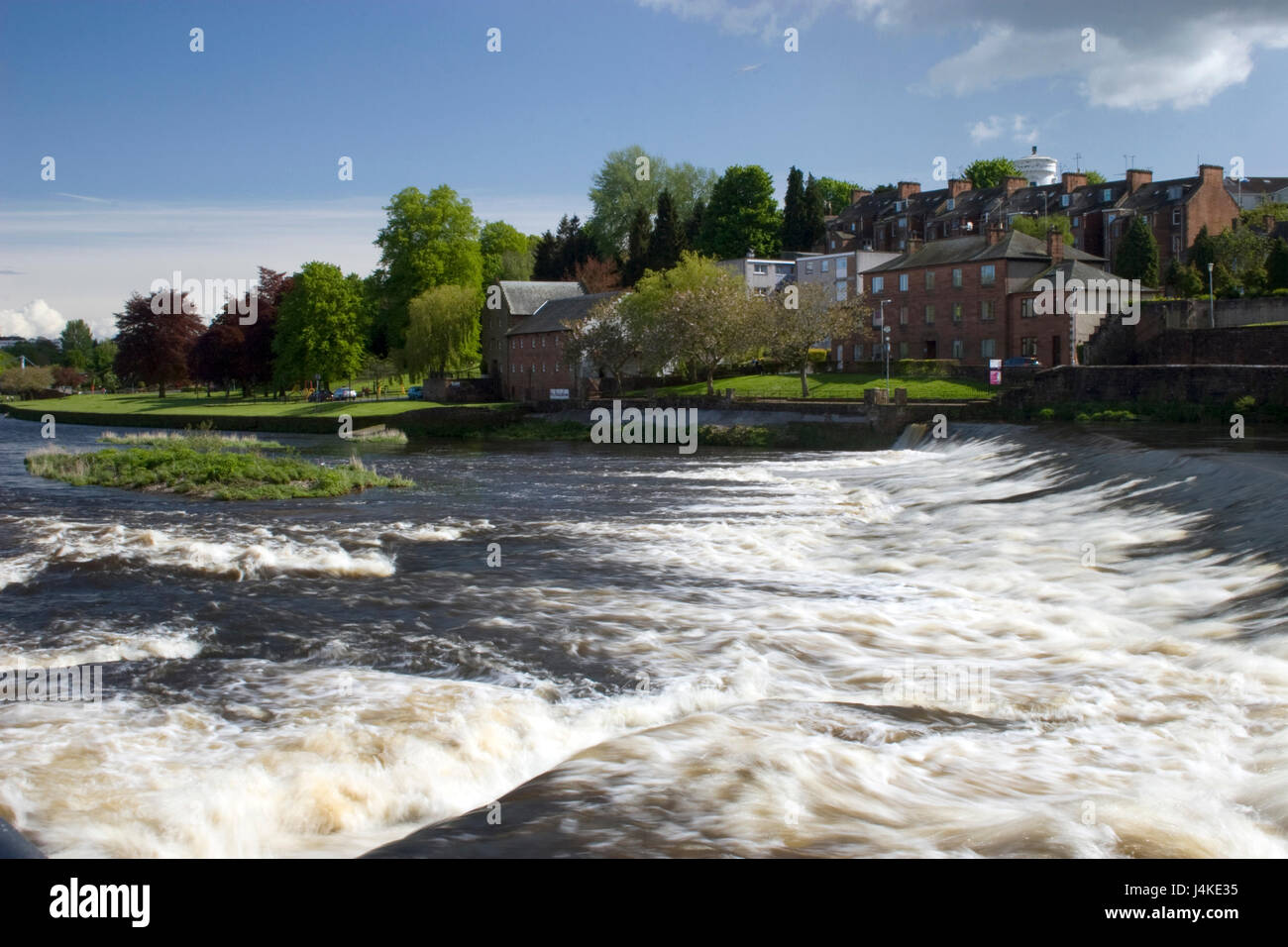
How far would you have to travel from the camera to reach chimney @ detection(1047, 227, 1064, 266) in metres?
65.4

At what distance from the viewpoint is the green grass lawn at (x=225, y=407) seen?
71.6m

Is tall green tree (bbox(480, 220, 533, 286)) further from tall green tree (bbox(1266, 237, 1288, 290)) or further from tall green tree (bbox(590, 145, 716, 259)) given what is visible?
tall green tree (bbox(1266, 237, 1288, 290))

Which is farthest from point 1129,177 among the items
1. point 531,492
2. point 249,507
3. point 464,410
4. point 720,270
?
point 249,507

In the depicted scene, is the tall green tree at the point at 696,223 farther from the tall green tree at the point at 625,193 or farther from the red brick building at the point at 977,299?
the red brick building at the point at 977,299

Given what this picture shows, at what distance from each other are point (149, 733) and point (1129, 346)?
55134 millimetres

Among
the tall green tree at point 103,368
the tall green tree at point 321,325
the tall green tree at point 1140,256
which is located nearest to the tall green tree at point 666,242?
the tall green tree at point 321,325

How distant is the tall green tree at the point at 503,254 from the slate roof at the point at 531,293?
1499 cm

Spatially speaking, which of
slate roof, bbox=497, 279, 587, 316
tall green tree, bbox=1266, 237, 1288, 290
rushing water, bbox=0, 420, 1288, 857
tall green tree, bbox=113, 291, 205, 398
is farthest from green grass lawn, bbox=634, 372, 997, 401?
tall green tree, bbox=113, 291, 205, 398

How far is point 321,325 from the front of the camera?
81812 mm

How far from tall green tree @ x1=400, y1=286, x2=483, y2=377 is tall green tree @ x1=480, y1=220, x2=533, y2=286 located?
1885 cm

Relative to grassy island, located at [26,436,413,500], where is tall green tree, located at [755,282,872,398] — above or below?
above

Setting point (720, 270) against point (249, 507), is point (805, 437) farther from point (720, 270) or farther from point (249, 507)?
point (249, 507)

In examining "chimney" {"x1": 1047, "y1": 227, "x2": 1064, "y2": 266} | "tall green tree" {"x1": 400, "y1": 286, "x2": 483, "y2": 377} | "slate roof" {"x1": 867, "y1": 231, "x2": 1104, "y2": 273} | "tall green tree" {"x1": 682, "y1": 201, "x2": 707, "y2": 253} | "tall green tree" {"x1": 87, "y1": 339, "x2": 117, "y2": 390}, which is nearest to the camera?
"chimney" {"x1": 1047, "y1": 227, "x2": 1064, "y2": 266}
